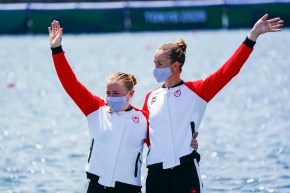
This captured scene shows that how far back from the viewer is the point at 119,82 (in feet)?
19.2

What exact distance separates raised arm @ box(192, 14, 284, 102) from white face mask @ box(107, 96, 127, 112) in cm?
55

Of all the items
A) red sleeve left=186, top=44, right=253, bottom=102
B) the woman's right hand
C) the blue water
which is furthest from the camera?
the blue water

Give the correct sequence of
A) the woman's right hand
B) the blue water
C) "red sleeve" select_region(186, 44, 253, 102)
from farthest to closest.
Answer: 1. the blue water
2. the woman's right hand
3. "red sleeve" select_region(186, 44, 253, 102)

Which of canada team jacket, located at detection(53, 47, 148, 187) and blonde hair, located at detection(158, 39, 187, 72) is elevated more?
blonde hair, located at detection(158, 39, 187, 72)

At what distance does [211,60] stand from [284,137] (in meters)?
13.4

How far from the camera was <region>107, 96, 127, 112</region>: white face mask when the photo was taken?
5.82 metres

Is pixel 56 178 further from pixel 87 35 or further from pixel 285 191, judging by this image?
pixel 87 35

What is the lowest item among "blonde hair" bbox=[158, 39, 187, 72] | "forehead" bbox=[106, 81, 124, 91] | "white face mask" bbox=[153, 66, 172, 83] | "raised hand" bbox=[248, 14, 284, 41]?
"forehead" bbox=[106, 81, 124, 91]

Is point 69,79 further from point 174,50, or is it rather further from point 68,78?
point 174,50

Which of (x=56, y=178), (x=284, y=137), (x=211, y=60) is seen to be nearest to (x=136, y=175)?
(x=56, y=178)

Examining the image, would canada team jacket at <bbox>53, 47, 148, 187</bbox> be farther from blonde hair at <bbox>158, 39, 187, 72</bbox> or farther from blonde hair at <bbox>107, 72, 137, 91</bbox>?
blonde hair at <bbox>158, 39, 187, 72</bbox>

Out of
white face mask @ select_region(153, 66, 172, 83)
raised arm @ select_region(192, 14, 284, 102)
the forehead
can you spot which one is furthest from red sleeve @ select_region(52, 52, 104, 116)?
raised arm @ select_region(192, 14, 284, 102)

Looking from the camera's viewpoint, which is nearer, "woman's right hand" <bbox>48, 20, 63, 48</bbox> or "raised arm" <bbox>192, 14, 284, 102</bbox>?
"raised arm" <bbox>192, 14, 284, 102</bbox>

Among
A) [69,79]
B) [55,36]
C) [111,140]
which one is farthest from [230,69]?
[55,36]
